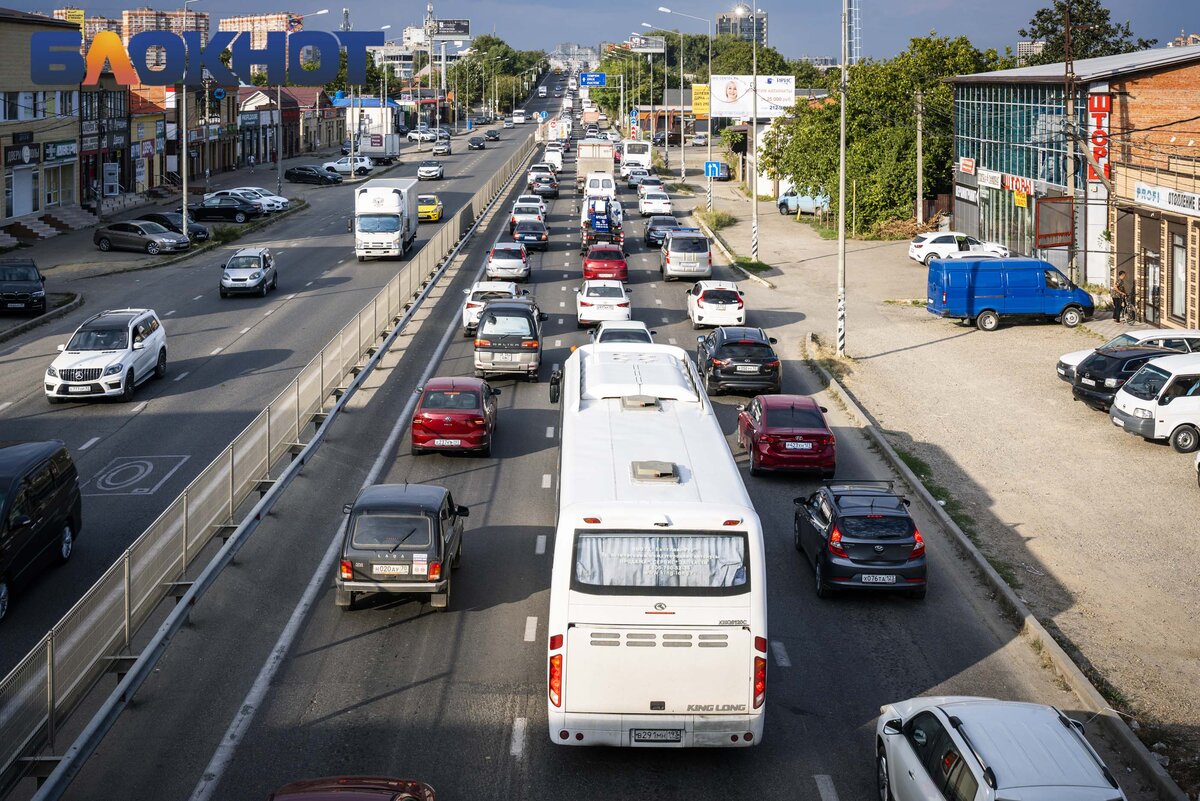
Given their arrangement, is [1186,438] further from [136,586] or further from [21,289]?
[21,289]

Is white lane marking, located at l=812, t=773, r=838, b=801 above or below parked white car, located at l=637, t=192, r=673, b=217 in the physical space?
below

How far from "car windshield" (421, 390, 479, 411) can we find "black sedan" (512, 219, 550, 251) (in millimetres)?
33415

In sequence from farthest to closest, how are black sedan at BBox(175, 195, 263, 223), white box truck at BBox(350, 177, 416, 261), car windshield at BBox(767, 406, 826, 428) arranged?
black sedan at BBox(175, 195, 263, 223) < white box truck at BBox(350, 177, 416, 261) < car windshield at BBox(767, 406, 826, 428)

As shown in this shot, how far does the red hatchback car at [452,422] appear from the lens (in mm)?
25469

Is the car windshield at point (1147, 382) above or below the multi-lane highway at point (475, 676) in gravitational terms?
above

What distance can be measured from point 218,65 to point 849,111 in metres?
48.3

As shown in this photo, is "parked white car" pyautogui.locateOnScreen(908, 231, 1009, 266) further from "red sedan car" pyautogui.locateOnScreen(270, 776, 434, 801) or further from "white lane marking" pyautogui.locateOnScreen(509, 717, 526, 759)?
"red sedan car" pyautogui.locateOnScreen(270, 776, 434, 801)

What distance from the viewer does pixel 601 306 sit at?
131 ft

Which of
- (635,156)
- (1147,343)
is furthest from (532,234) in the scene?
(635,156)

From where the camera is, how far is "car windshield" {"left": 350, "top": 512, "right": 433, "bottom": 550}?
17.5 m

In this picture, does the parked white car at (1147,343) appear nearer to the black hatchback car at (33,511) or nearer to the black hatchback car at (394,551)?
the black hatchback car at (394,551)

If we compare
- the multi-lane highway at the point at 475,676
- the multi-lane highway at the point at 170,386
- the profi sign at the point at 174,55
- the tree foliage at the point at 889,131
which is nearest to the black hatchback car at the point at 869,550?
the multi-lane highway at the point at 475,676

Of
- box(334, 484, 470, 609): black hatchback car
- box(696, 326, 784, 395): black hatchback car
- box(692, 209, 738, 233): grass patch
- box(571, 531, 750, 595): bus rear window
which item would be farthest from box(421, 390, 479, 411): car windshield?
box(692, 209, 738, 233): grass patch

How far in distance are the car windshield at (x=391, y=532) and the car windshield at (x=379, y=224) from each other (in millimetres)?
37517
